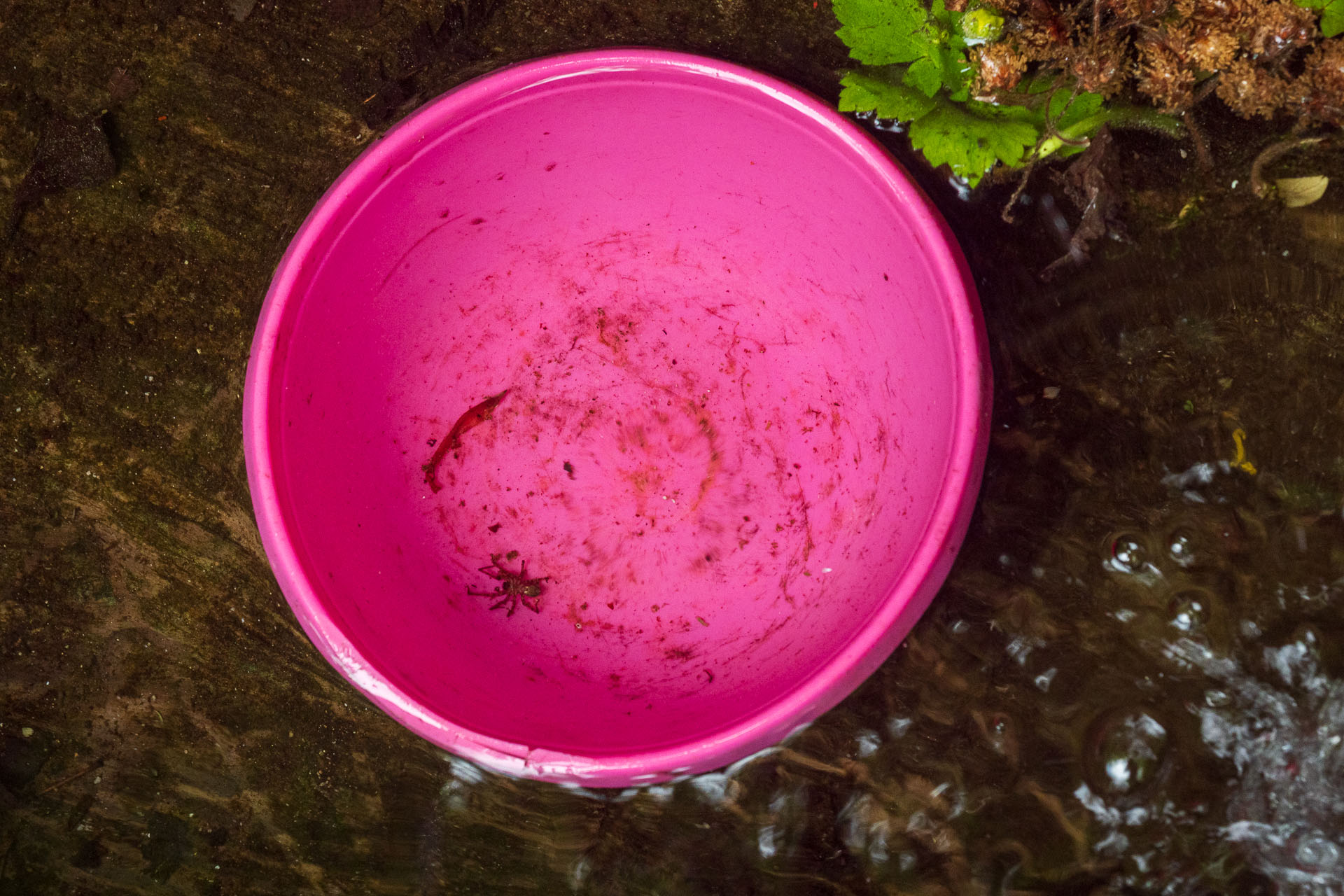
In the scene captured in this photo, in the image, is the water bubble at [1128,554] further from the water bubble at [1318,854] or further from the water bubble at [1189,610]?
the water bubble at [1318,854]

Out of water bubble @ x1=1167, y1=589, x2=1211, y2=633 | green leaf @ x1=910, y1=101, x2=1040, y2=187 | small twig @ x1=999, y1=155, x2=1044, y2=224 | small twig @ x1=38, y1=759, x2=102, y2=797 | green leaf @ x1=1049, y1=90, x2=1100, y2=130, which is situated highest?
green leaf @ x1=1049, y1=90, x2=1100, y2=130

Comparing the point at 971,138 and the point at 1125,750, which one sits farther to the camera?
the point at 1125,750

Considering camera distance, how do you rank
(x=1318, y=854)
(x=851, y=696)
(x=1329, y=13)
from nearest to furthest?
(x=1329, y=13), (x=1318, y=854), (x=851, y=696)

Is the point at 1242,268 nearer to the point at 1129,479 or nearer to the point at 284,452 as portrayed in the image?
A: the point at 1129,479

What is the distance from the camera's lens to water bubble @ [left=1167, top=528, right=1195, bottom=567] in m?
1.42

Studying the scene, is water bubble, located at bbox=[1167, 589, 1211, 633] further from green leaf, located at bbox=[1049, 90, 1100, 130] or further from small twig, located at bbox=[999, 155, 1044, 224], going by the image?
green leaf, located at bbox=[1049, 90, 1100, 130]

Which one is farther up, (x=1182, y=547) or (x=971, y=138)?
(x=971, y=138)

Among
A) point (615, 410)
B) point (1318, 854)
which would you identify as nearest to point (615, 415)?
point (615, 410)

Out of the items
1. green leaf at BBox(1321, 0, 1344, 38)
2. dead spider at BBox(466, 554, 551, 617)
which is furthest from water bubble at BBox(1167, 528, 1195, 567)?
dead spider at BBox(466, 554, 551, 617)

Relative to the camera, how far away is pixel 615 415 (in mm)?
1666

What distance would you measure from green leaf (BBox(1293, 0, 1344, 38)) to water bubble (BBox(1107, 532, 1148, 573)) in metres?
0.84

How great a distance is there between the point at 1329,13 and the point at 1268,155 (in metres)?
0.22

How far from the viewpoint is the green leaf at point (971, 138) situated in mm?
1287

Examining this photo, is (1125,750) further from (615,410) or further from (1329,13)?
(1329,13)
